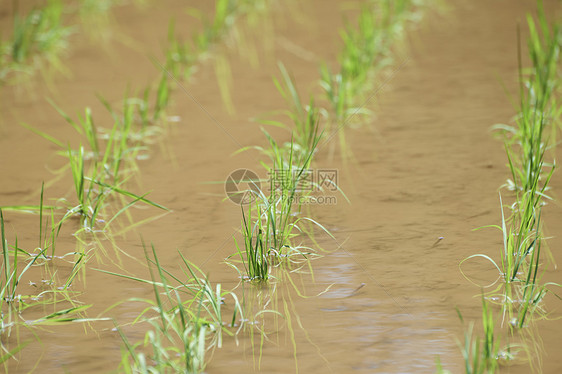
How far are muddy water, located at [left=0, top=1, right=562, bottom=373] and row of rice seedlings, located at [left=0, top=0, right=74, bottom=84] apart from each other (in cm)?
16

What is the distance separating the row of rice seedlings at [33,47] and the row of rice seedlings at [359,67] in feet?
5.98

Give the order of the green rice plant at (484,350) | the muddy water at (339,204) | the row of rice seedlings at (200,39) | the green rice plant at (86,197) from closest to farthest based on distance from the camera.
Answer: the green rice plant at (484,350) → the muddy water at (339,204) → the green rice plant at (86,197) → the row of rice seedlings at (200,39)

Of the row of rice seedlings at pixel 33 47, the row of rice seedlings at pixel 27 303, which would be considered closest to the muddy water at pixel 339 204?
the row of rice seedlings at pixel 27 303

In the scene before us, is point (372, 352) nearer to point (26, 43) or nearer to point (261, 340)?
point (261, 340)

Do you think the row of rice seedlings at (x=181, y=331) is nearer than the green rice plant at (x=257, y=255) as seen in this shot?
Yes

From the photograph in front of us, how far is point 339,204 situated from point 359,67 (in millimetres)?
1342

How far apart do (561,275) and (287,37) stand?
3.30 m

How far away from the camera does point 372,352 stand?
1.79 meters

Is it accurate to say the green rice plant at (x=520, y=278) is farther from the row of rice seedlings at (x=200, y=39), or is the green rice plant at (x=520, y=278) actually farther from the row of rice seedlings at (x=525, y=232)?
the row of rice seedlings at (x=200, y=39)

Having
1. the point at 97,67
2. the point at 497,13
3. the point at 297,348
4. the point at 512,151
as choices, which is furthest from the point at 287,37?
the point at 297,348

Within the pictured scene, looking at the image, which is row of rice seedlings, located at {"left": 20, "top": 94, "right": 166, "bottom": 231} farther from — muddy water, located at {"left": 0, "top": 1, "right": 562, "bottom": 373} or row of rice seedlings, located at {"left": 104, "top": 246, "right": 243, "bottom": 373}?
row of rice seedlings, located at {"left": 104, "top": 246, "right": 243, "bottom": 373}

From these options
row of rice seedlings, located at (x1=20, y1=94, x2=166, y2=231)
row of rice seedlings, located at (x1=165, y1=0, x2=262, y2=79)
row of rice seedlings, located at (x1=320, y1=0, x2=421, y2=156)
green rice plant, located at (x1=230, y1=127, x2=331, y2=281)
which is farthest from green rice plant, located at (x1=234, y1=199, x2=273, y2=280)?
row of rice seedlings, located at (x1=165, y1=0, x2=262, y2=79)

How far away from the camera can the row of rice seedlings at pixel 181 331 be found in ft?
5.33

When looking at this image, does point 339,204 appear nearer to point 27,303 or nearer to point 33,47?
point 27,303
